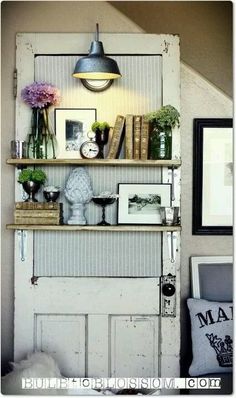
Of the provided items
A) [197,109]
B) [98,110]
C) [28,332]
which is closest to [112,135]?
[98,110]

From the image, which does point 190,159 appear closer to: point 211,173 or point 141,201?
point 211,173

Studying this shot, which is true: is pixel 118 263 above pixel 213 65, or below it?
below

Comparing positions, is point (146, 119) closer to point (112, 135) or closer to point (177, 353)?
point (112, 135)

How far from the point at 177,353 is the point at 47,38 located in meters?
2.03

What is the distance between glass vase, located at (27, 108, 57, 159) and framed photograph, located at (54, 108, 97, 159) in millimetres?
59

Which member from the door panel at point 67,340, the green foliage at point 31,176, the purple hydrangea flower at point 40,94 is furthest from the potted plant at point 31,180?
the door panel at point 67,340

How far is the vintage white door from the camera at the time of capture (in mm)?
3684

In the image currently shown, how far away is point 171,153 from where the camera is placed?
364 centimetres

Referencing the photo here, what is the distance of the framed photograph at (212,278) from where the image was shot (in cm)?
378

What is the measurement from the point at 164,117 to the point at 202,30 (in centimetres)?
69

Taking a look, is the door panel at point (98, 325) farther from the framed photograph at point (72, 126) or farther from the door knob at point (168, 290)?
the framed photograph at point (72, 126)

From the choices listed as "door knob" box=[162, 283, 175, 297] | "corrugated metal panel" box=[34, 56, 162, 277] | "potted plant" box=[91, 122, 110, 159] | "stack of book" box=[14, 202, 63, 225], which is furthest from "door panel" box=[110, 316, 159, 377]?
"potted plant" box=[91, 122, 110, 159]

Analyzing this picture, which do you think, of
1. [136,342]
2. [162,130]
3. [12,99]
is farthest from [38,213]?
[136,342]

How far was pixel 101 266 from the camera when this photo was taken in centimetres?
372
